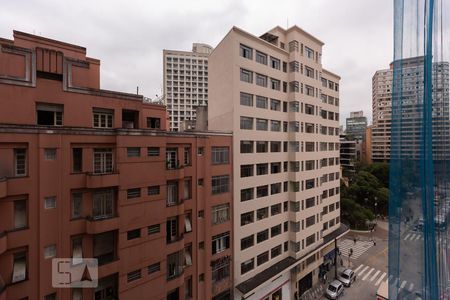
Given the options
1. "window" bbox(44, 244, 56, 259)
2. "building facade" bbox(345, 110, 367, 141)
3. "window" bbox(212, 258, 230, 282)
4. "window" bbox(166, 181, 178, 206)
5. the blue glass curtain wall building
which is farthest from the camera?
"building facade" bbox(345, 110, 367, 141)

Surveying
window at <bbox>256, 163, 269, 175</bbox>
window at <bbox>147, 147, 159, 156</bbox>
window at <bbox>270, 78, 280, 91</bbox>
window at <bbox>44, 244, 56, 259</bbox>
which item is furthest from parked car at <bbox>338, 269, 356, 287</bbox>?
window at <bbox>44, 244, 56, 259</bbox>

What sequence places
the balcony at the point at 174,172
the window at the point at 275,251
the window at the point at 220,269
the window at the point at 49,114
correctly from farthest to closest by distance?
the window at the point at 275,251 < the window at the point at 220,269 < the balcony at the point at 174,172 < the window at the point at 49,114

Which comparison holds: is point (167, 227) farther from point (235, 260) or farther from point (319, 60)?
point (319, 60)

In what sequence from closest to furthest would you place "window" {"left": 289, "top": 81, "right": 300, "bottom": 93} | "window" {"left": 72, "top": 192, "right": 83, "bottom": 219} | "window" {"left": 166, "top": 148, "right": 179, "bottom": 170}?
"window" {"left": 72, "top": 192, "right": 83, "bottom": 219} → "window" {"left": 166, "top": 148, "right": 179, "bottom": 170} → "window" {"left": 289, "top": 81, "right": 300, "bottom": 93}

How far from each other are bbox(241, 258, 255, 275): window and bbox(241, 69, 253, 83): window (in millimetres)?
14737

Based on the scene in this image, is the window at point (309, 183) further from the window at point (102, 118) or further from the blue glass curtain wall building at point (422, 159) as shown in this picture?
the window at point (102, 118)

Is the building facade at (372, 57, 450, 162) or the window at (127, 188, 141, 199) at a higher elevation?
the building facade at (372, 57, 450, 162)

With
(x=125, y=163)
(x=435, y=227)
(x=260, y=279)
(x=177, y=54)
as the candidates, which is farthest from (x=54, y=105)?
(x=177, y=54)

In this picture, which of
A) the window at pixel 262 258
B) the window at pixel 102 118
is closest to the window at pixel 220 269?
the window at pixel 262 258

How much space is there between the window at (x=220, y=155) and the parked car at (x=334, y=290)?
18164 millimetres

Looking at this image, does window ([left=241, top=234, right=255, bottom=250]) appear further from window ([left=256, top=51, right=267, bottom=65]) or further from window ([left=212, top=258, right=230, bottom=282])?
window ([left=256, top=51, right=267, bottom=65])

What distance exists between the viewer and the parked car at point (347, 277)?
81.6 feet

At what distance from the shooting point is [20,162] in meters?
9.93

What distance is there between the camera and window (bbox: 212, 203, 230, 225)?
54.4 ft
